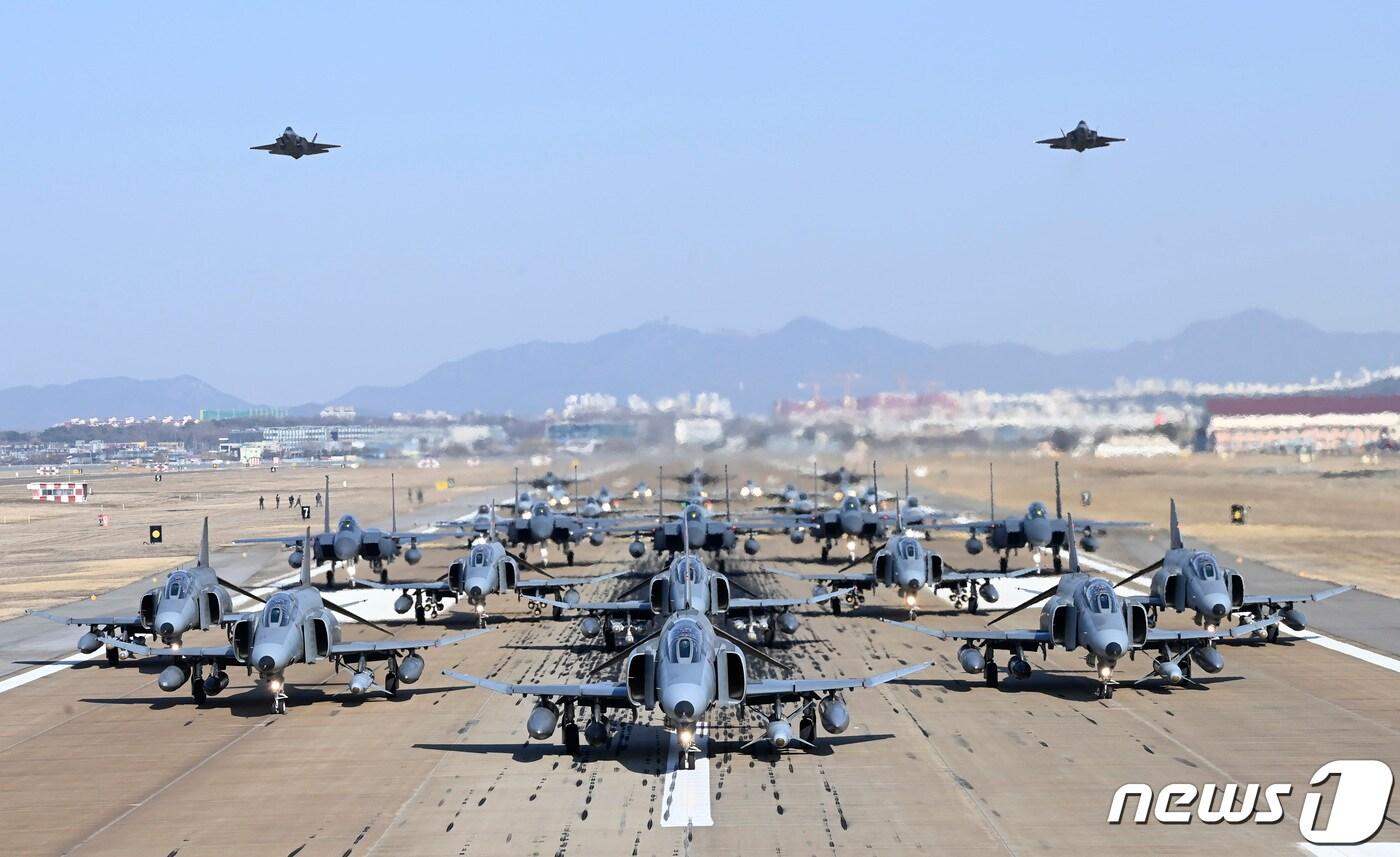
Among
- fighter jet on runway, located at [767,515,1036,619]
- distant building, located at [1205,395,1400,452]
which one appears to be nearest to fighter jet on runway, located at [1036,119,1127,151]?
fighter jet on runway, located at [767,515,1036,619]

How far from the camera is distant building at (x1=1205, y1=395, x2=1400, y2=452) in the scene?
154875 millimetres

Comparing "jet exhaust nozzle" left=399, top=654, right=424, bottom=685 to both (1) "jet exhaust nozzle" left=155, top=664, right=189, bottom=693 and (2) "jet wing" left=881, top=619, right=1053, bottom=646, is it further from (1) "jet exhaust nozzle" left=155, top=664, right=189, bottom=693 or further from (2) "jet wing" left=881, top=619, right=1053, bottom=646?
(2) "jet wing" left=881, top=619, right=1053, bottom=646

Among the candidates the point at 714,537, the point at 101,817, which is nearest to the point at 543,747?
the point at 101,817

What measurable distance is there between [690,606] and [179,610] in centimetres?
1473

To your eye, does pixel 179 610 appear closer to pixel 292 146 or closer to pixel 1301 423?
pixel 292 146

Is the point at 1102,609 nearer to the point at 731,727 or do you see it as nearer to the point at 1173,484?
the point at 731,727

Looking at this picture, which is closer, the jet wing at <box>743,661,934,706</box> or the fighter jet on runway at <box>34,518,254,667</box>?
the jet wing at <box>743,661,934,706</box>

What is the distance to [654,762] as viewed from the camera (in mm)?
28875

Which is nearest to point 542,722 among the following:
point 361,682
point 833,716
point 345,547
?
point 833,716

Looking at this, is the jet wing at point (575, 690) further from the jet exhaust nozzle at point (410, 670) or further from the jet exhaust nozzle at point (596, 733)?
the jet exhaust nozzle at point (410, 670)

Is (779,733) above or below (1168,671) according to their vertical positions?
above

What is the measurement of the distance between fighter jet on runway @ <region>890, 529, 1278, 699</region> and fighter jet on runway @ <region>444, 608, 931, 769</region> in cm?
549

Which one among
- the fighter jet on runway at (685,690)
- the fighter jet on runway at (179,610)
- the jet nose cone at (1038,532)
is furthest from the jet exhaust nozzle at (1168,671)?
the jet nose cone at (1038,532)

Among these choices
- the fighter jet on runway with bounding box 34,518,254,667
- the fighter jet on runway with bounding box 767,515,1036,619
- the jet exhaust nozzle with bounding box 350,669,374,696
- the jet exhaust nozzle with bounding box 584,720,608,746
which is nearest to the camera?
the jet exhaust nozzle with bounding box 584,720,608,746
